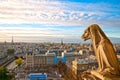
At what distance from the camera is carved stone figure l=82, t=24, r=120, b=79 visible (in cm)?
279

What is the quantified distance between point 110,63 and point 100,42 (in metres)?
0.25

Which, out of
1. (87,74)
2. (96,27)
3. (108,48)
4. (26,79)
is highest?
(96,27)

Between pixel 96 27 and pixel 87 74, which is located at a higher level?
pixel 96 27

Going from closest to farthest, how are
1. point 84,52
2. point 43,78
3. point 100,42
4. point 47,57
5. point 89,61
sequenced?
point 100,42, point 43,78, point 89,61, point 47,57, point 84,52

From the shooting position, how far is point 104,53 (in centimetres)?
287

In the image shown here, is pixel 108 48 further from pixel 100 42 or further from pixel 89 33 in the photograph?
pixel 89 33

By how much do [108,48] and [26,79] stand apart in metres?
19.4

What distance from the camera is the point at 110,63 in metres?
2.84

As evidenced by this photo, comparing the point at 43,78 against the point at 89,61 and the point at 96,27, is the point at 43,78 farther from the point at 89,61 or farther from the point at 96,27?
the point at 96,27

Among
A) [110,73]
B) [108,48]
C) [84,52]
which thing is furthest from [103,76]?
[84,52]

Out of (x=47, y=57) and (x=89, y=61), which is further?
(x=47, y=57)

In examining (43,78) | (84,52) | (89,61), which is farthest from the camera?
(84,52)

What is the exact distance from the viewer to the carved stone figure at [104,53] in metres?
2.79

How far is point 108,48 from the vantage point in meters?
2.88
